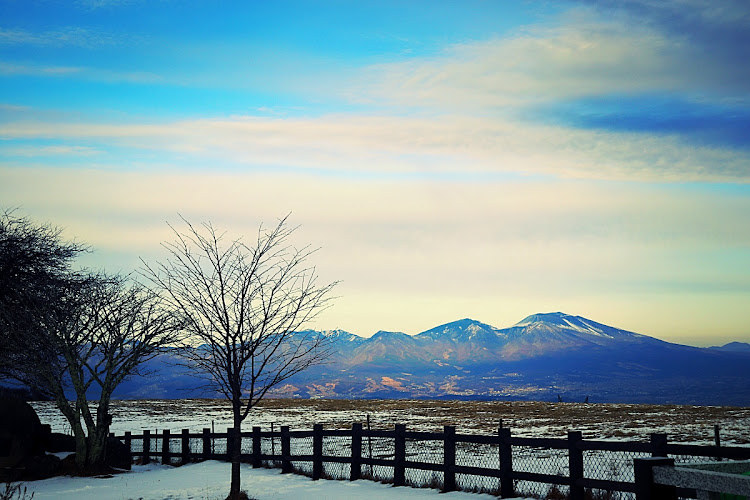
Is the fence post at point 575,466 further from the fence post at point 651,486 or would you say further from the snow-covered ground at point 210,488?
the fence post at point 651,486

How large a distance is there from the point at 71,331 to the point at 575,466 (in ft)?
62.1

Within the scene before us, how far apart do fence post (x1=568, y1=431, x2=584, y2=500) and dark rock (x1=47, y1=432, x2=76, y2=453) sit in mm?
20136

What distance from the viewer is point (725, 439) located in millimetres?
31500

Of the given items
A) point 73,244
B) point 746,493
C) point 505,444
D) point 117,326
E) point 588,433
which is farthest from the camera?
point 588,433

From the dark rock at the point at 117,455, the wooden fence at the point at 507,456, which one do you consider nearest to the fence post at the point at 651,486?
the wooden fence at the point at 507,456

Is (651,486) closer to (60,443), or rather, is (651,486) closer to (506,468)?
(506,468)

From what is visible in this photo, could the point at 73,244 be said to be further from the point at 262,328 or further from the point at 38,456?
the point at 262,328

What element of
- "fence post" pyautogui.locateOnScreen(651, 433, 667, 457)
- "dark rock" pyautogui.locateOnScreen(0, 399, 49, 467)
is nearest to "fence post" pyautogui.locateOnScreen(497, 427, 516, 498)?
"fence post" pyautogui.locateOnScreen(651, 433, 667, 457)

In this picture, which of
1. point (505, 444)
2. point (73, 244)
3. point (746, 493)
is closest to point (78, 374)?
point (73, 244)

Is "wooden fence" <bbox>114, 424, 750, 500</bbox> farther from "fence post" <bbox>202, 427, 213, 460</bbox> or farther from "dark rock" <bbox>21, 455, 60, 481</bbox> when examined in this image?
"dark rock" <bbox>21, 455, 60, 481</bbox>

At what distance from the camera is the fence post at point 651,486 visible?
6.41 metres

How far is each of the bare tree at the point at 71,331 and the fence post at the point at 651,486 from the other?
2191 cm

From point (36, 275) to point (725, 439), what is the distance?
1195 inches

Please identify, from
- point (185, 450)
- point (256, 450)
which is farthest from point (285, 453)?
point (185, 450)
